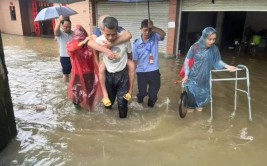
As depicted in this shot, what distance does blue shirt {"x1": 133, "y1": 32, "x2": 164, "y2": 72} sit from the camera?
4637mm

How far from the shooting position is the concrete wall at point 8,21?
19519mm

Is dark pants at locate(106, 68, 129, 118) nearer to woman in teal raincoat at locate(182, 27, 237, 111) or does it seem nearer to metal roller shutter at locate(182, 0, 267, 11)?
woman in teal raincoat at locate(182, 27, 237, 111)

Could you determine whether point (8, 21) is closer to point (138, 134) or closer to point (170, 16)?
point (170, 16)

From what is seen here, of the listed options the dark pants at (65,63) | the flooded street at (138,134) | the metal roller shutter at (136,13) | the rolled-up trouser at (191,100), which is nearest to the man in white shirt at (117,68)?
the flooded street at (138,134)

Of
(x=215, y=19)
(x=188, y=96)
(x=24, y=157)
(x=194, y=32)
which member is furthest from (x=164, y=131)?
(x=215, y=19)

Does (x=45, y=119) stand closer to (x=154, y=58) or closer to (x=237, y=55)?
(x=154, y=58)

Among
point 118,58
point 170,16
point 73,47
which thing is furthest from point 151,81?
point 170,16

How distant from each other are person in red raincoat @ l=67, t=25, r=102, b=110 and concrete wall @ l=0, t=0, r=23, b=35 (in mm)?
17186

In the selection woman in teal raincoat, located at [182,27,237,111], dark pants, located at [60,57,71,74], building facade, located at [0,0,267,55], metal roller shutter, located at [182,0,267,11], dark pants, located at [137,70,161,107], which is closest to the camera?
woman in teal raincoat, located at [182,27,237,111]

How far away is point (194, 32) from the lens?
535 inches

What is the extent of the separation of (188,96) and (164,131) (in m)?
0.88

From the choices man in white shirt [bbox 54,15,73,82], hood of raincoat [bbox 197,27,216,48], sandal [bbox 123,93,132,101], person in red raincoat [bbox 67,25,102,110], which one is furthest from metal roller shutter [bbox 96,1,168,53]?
sandal [bbox 123,93,132,101]

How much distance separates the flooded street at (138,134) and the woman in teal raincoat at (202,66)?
0.39m

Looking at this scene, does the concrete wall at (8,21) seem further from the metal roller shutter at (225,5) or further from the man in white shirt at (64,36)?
the man in white shirt at (64,36)
